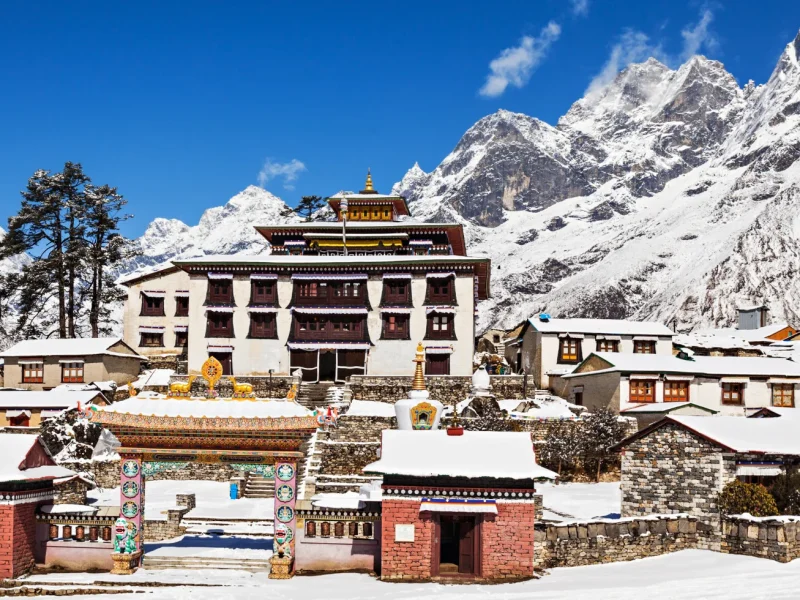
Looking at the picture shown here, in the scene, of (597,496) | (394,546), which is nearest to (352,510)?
(394,546)

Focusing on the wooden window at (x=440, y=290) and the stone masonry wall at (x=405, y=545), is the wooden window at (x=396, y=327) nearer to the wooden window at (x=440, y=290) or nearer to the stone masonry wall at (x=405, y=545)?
the wooden window at (x=440, y=290)

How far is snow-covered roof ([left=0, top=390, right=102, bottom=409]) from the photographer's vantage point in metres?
41.8

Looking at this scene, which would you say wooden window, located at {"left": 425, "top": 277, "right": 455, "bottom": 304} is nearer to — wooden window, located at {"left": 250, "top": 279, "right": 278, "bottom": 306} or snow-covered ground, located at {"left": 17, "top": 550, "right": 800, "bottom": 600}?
wooden window, located at {"left": 250, "top": 279, "right": 278, "bottom": 306}

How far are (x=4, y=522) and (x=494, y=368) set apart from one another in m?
36.2

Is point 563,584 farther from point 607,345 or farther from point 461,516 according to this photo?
point 607,345

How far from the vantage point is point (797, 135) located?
7441 inches

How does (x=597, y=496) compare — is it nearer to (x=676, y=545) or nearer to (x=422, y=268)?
(x=676, y=545)

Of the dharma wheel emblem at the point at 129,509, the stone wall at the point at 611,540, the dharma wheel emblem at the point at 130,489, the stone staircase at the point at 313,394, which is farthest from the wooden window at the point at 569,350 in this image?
the dharma wheel emblem at the point at 129,509

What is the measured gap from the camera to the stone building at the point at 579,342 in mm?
51219

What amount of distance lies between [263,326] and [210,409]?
29.4 metres

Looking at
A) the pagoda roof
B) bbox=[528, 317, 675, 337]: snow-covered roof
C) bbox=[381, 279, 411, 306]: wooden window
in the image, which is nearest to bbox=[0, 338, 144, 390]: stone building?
the pagoda roof

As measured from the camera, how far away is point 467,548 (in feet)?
64.9

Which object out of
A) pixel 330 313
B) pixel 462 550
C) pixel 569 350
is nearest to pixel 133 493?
pixel 462 550

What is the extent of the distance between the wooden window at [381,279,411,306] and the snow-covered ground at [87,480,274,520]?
56.9ft
